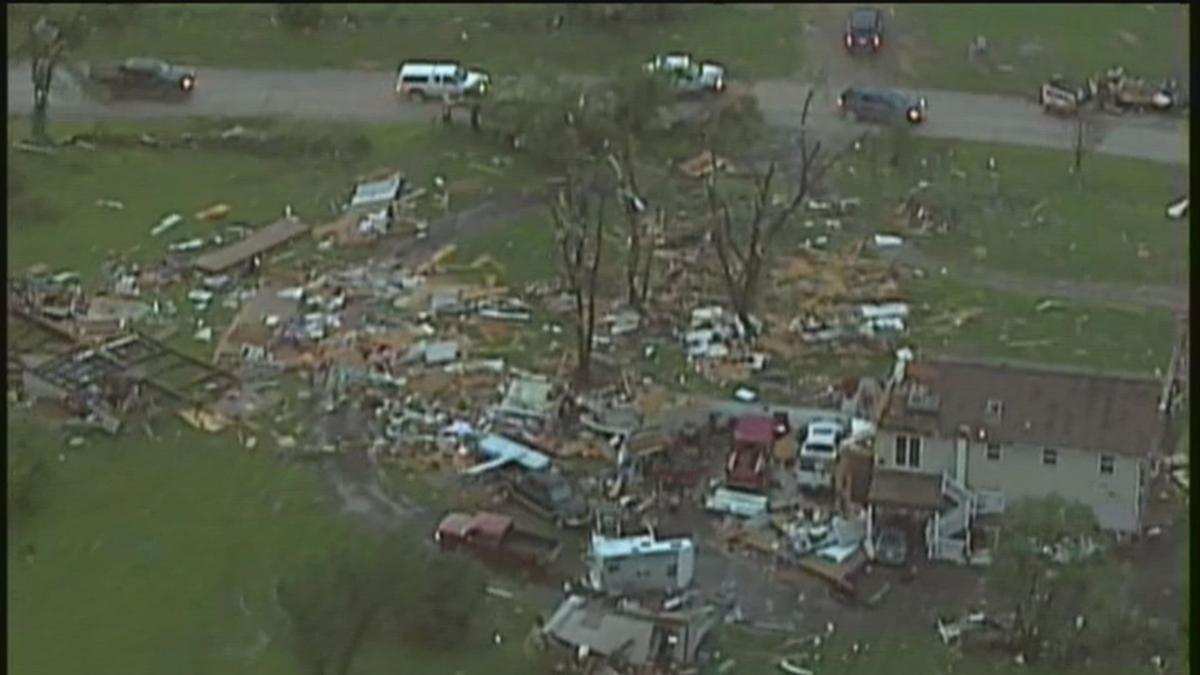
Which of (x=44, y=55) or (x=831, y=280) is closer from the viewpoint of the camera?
(x=831, y=280)

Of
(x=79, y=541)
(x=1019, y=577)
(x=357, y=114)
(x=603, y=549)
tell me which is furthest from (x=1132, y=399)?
(x=357, y=114)

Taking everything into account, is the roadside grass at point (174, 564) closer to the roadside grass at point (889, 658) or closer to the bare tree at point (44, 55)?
the roadside grass at point (889, 658)

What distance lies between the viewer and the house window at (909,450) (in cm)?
448

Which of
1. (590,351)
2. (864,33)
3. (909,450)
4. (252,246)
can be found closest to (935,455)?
(909,450)

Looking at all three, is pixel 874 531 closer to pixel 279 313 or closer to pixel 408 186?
pixel 279 313

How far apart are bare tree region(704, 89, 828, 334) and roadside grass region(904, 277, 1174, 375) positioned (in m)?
0.40

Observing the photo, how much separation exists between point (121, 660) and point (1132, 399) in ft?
6.86

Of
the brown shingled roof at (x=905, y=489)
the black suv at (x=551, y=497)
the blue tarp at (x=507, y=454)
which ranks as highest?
the brown shingled roof at (x=905, y=489)

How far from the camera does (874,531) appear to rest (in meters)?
4.42

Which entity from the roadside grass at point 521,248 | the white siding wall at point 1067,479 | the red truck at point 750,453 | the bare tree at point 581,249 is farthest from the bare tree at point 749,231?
the white siding wall at point 1067,479

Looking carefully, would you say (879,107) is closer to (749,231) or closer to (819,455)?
(749,231)

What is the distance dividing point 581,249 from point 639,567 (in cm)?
135

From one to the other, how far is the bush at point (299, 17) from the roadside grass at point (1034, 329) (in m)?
2.76

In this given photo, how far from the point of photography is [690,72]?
275 inches
